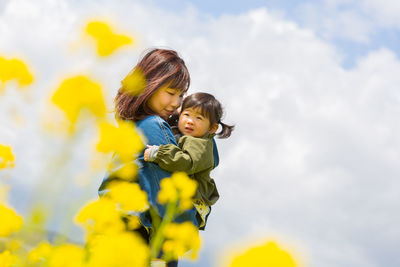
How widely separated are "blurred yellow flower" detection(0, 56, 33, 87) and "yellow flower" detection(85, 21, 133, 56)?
0.33m

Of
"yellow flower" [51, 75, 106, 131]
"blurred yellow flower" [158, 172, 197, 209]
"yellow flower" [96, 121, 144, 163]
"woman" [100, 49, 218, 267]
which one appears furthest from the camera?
"woman" [100, 49, 218, 267]

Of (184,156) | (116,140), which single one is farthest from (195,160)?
(116,140)

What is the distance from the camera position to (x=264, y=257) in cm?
70

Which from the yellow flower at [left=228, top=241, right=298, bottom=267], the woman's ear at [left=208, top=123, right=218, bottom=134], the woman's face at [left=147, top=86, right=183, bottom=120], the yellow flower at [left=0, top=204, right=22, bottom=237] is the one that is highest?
the woman's ear at [left=208, top=123, right=218, bottom=134]

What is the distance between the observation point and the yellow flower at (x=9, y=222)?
4.61 ft

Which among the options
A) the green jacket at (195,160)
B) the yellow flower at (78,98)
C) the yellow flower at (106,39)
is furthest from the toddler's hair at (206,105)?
the yellow flower at (78,98)

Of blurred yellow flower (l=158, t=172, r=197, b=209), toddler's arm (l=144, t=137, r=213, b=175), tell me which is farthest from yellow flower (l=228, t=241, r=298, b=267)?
toddler's arm (l=144, t=137, r=213, b=175)

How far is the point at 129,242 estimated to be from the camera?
0.95m

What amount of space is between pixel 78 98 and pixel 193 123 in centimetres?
201

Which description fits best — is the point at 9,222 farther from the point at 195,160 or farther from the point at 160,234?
the point at 195,160

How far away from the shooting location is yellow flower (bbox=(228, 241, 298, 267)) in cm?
70

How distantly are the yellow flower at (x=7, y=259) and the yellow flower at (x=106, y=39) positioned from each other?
0.76 metres

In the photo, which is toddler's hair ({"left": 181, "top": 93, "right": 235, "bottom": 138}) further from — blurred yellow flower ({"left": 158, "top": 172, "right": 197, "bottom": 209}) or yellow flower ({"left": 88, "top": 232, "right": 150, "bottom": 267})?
yellow flower ({"left": 88, "top": 232, "right": 150, "bottom": 267})

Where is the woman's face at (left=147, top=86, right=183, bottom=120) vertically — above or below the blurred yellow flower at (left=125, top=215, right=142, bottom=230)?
above
